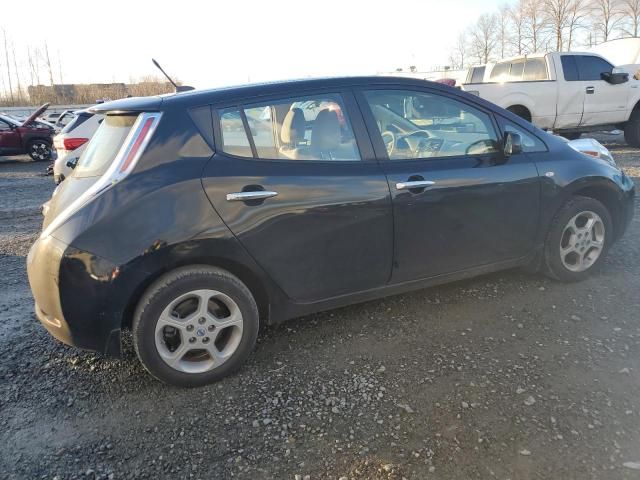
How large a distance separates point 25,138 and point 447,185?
15516 millimetres

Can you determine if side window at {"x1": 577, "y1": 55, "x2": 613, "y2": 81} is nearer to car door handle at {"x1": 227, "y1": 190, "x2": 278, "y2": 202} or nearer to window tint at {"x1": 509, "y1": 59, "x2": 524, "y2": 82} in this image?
window tint at {"x1": 509, "y1": 59, "x2": 524, "y2": 82}

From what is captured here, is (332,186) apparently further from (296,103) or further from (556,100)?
(556,100)

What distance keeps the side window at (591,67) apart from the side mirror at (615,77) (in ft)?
0.48

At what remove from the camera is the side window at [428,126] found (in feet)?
11.1

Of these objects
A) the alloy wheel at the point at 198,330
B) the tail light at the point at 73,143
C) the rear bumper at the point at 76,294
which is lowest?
the alloy wheel at the point at 198,330

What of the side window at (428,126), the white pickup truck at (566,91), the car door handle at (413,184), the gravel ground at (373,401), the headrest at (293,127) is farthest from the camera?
the white pickup truck at (566,91)

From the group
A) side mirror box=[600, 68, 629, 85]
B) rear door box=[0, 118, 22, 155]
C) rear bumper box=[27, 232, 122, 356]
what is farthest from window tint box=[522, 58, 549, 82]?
rear door box=[0, 118, 22, 155]

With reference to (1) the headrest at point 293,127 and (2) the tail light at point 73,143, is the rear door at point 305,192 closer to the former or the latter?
(1) the headrest at point 293,127

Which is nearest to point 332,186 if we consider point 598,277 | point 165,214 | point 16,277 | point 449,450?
point 165,214

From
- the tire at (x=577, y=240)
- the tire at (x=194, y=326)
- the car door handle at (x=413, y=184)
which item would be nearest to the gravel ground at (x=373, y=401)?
the tire at (x=194, y=326)

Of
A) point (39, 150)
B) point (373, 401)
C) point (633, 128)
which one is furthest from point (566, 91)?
point (39, 150)

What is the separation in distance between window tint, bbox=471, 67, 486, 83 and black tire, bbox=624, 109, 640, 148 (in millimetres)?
3623

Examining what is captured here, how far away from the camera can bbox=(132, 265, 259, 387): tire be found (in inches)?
108

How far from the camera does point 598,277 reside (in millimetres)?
4184
